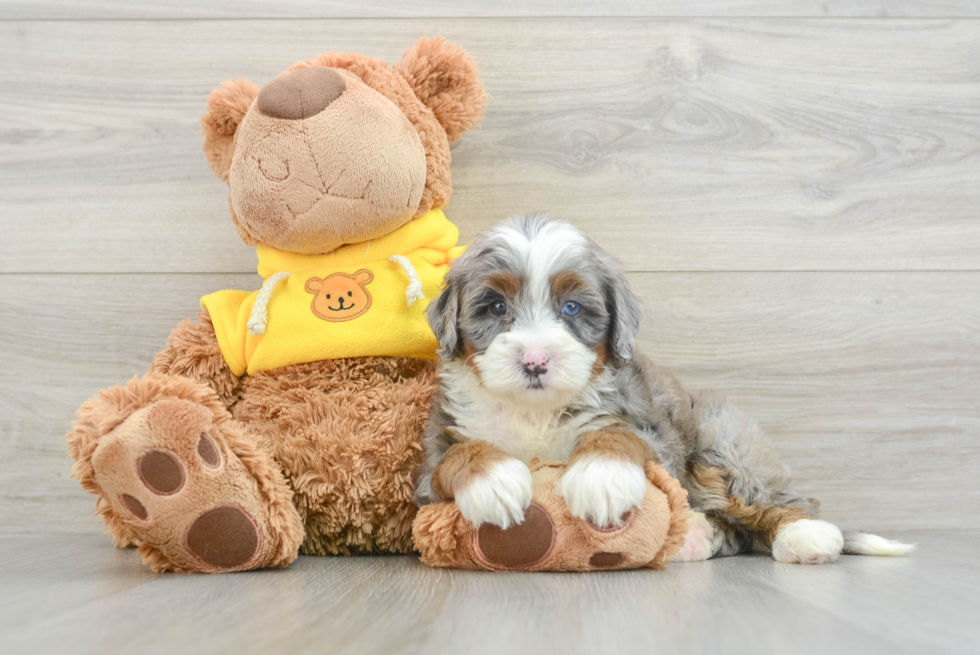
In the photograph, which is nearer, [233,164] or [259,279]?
[233,164]

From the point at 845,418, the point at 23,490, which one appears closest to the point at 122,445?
the point at 23,490

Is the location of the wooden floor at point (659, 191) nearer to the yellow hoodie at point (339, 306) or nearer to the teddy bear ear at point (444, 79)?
the teddy bear ear at point (444, 79)

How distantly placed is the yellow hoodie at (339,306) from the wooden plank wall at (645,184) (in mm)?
452

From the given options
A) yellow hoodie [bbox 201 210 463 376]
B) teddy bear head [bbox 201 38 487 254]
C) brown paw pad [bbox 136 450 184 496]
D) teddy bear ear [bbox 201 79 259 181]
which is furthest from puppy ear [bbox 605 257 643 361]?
teddy bear ear [bbox 201 79 259 181]

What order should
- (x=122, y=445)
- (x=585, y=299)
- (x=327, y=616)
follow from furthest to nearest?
(x=585, y=299) → (x=122, y=445) → (x=327, y=616)

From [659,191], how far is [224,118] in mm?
1314

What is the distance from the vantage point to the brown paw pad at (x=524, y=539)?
4.96 ft

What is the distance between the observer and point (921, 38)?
241cm

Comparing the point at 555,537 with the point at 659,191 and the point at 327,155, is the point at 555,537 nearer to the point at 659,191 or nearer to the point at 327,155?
the point at 327,155

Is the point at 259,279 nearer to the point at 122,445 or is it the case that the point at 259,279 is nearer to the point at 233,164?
the point at 233,164

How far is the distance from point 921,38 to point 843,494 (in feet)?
4.82

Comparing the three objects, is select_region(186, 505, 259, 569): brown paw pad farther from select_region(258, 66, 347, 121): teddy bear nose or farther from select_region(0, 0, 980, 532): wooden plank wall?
select_region(0, 0, 980, 532): wooden plank wall

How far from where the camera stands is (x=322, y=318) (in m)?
1.88

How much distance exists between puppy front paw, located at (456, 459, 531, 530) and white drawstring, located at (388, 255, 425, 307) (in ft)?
1.77
